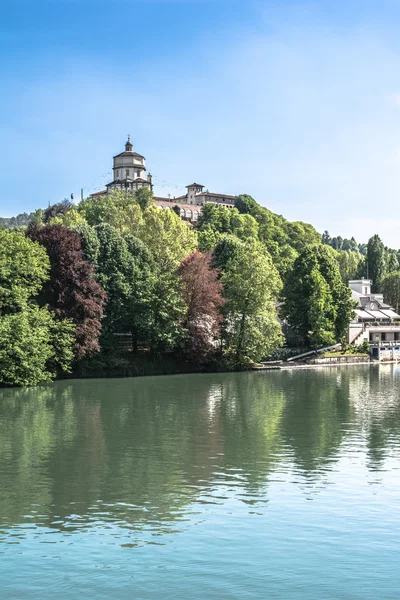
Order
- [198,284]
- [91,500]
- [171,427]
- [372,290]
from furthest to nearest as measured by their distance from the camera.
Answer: [372,290] < [198,284] < [171,427] < [91,500]

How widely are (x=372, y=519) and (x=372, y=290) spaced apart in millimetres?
119182

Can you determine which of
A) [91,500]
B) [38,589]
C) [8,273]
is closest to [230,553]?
[38,589]

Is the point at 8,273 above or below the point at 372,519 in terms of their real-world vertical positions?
above

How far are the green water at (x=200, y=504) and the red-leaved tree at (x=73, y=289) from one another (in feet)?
63.6

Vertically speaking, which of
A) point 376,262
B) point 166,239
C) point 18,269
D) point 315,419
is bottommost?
point 315,419

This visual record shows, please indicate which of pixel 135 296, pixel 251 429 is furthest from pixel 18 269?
pixel 251 429

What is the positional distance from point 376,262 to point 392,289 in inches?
286

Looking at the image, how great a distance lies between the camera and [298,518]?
19.6m

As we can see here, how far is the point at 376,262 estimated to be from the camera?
134625 millimetres

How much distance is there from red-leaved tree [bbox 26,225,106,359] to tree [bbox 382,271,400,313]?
3124 inches

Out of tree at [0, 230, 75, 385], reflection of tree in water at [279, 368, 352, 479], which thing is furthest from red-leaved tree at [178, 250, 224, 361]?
tree at [0, 230, 75, 385]

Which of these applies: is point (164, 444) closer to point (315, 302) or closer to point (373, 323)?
point (315, 302)

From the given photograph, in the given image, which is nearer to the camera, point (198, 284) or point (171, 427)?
point (171, 427)

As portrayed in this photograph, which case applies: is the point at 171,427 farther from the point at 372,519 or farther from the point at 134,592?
the point at 134,592
